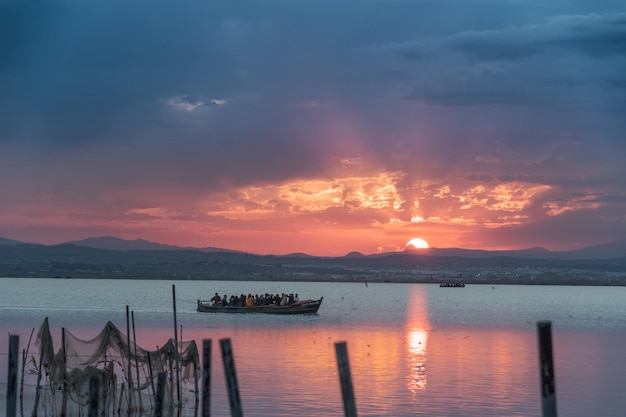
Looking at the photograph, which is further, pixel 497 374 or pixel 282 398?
pixel 497 374

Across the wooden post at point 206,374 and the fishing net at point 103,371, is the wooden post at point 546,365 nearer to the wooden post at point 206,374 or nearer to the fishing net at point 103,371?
the wooden post at point 206,374

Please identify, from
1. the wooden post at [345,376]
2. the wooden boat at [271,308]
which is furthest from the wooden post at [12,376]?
the wooden boat at [271,308]

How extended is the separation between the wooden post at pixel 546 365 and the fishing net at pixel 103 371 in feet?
53.2

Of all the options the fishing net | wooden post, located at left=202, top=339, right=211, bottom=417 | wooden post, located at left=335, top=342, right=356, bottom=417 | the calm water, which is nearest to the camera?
wooden post, located at left=335, top=342, right=356, bottom=417

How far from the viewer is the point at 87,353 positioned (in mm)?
31766

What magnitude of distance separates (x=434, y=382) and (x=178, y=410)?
1778 centimetres

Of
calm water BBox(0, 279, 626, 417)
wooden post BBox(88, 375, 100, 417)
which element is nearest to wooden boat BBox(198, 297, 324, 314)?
calm water BBox(0, 279, 626, 417)

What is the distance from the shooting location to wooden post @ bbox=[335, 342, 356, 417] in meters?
19.1

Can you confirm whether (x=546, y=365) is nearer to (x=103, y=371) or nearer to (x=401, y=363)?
(x=103, y=371)

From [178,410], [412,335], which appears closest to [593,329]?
[412,335]

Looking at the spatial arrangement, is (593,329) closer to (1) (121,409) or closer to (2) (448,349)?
(2) (448,349)

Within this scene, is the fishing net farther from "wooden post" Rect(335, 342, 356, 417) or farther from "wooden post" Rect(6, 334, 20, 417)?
"wooden post" Rect(335, 342, 356, 417)

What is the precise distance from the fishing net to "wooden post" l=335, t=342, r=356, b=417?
1158cm

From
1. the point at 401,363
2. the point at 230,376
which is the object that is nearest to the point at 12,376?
the point at 230,376
